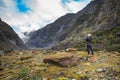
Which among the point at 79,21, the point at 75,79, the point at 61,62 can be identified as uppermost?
the point at 79,21

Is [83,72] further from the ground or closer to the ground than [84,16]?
closer to the ground

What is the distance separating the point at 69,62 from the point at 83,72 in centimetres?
233

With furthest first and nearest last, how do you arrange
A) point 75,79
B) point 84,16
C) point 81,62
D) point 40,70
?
point 84,16, point 81,62, point 40,70, point 75,79

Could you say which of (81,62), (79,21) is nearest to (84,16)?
(79,21)

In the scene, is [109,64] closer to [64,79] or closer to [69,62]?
[69,62]

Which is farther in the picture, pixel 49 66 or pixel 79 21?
pixel 79 21

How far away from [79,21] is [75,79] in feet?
579

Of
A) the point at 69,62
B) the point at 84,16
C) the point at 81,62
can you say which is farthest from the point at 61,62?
the point at 84,16

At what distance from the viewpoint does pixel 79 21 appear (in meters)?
189

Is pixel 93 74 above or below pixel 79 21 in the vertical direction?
below

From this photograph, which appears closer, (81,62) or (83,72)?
(83,72)

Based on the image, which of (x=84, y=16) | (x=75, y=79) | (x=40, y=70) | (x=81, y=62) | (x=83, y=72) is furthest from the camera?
(x=84, y=16)

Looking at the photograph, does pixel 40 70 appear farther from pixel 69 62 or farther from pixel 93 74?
pixel 93 74

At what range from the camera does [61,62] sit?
675 inches
